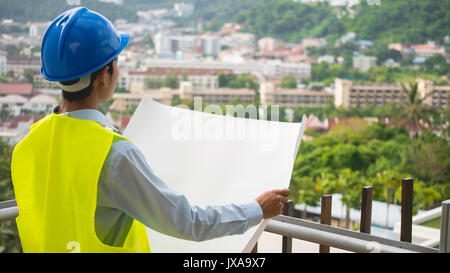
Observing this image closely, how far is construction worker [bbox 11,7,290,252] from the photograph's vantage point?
483mm

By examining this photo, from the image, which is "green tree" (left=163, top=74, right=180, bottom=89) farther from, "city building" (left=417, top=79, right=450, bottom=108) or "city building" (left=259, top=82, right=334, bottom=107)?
"city building" (left=417, top=79, right=450, bottom=108)

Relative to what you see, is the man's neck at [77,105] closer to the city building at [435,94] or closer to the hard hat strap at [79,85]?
the hard hat strap at [79,85]

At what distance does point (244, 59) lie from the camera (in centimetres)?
2977

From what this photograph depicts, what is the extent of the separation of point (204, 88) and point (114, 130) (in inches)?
1056

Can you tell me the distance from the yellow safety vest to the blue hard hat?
0.05 metres

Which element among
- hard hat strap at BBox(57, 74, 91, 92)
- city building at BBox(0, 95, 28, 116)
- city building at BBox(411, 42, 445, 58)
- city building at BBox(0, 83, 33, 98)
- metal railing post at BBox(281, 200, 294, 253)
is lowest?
city building at BBox(0, 95, 28, 116)

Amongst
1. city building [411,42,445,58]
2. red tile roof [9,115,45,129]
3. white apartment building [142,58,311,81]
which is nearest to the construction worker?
red tile roof [9,115,45,129]

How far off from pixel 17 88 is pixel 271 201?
50.2ft

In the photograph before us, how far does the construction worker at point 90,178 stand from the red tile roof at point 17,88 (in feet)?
→ 47.0

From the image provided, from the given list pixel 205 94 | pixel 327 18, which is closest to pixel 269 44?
pixel 327 18

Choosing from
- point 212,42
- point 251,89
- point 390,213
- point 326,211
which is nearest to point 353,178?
point 390,213

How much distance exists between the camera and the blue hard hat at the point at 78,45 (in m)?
0.51

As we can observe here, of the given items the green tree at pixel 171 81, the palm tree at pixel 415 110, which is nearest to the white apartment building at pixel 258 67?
the green tree at pixel 171 81

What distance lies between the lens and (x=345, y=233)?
733mm
